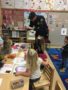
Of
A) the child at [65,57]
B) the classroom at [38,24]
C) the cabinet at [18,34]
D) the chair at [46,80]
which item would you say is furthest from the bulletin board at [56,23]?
the chair at [46,80]

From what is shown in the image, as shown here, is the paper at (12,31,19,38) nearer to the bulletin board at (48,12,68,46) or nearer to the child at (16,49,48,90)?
the bulletin board at (48,12,68,46)

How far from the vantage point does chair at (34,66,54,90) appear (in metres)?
3.25

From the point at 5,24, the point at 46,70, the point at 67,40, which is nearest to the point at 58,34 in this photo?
the point at 5,24

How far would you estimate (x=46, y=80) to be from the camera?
345cm

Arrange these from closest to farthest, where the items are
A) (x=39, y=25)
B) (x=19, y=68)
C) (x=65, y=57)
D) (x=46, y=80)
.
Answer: (x=19, y=68)
(x=46, y=80)
(x=65, y=57)
(x=39, y=25)

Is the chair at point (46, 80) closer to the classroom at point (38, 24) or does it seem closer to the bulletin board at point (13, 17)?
the classroom at point (38, 24)

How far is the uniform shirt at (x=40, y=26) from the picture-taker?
→ 23.8ft

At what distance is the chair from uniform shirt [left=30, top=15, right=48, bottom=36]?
376 cm

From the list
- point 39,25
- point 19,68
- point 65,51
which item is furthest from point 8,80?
point 39,25

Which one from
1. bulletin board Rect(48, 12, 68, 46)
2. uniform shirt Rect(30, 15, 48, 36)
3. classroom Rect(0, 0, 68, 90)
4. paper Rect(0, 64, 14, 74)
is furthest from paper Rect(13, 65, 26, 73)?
bulletin board Rect(48, 12, 68, 46)

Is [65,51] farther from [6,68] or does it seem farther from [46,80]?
[6,68]

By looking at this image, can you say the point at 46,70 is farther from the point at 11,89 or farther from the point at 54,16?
the point at 54,16

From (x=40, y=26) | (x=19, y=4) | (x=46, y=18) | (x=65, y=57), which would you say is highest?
(x=19, y=4)

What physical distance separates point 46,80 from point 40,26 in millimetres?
4021
